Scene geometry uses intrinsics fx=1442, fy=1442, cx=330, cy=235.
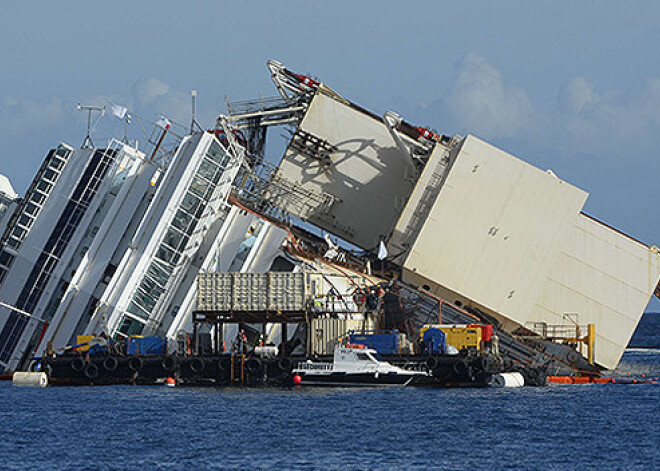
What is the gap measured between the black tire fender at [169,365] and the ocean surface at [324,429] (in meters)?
1.99

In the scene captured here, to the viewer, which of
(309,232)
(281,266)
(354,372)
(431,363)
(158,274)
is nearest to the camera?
(354,372)

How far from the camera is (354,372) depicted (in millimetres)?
80375

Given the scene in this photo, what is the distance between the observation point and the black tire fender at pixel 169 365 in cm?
8481

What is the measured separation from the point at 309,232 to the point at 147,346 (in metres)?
18.1

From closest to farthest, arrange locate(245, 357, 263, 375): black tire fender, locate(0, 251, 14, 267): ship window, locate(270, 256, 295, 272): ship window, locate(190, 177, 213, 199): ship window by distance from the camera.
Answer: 1. locate(245, 357, 263, 375): black tire fender
2. locate(190, 177, 213, 199): ship window
3. locate(270, 256, 295, 272): ship window
4. locate(0, 251, 14, 267): ship window

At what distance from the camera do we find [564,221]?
96250 millimetres

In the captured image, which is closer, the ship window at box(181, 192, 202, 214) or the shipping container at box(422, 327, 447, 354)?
the shipping container at box(422, 327, 447, 354)

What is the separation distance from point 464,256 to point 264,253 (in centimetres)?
1354

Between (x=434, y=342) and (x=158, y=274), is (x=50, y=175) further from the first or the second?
(x=434, y=342)

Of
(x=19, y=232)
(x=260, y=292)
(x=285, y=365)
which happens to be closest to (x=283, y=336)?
(x=285, y=365)

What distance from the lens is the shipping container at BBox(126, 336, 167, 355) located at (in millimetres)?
86438

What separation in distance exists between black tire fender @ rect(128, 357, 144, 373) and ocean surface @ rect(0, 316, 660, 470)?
1.13m

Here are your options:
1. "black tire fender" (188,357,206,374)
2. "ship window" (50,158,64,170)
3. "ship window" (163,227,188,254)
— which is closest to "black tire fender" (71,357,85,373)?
"black tire fender" (188,357,206,374)

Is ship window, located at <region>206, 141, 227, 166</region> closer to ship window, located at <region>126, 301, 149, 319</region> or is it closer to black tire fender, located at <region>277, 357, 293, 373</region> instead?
ship window, located at <region>126, 301, 149, 319</region>
